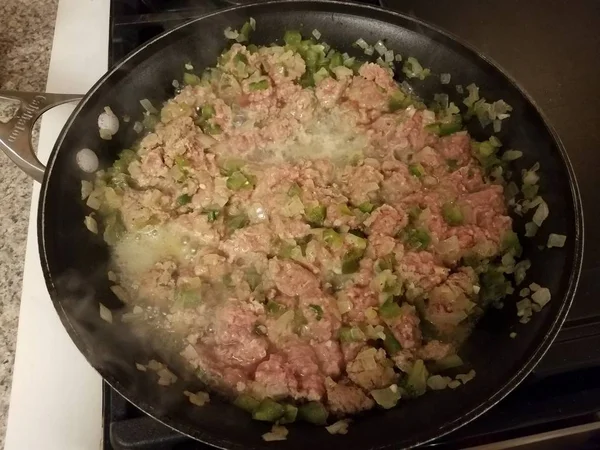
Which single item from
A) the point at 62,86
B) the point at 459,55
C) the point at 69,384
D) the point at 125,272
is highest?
the point at 459,55

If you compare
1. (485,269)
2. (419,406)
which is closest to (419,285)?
(485,269)

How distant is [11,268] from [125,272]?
303 millimetres

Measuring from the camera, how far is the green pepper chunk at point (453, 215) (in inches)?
52.6

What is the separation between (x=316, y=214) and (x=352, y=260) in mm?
144

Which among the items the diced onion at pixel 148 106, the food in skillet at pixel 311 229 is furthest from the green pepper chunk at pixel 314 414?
the diced onion at pixel 148 106

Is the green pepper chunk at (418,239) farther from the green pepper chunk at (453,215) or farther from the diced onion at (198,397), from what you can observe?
the diced onion at (198,397)

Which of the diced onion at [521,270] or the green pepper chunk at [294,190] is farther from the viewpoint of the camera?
the green pepper chunk at [294,190]

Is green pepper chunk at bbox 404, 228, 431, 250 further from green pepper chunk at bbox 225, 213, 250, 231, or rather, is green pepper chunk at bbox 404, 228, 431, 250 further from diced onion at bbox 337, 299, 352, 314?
green pepper chunk at bbox 225, 213, 250, 231

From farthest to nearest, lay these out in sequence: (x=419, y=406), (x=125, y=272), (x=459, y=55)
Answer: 1. (x=459, y=55)
2. (x=125, y=272)
3. (x=419, y=406)

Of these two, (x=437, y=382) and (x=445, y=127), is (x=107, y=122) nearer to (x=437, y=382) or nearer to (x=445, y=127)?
(x=445, y=127)

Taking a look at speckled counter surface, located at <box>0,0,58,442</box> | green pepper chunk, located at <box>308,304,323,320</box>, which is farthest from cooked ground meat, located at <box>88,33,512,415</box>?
speckled counter surface, located at <box>0,0,58,442</box>

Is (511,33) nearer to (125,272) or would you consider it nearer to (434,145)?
(434,145)

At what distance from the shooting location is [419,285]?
1.26 metres

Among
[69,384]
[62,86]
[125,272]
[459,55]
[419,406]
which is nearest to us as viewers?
[419,406]
